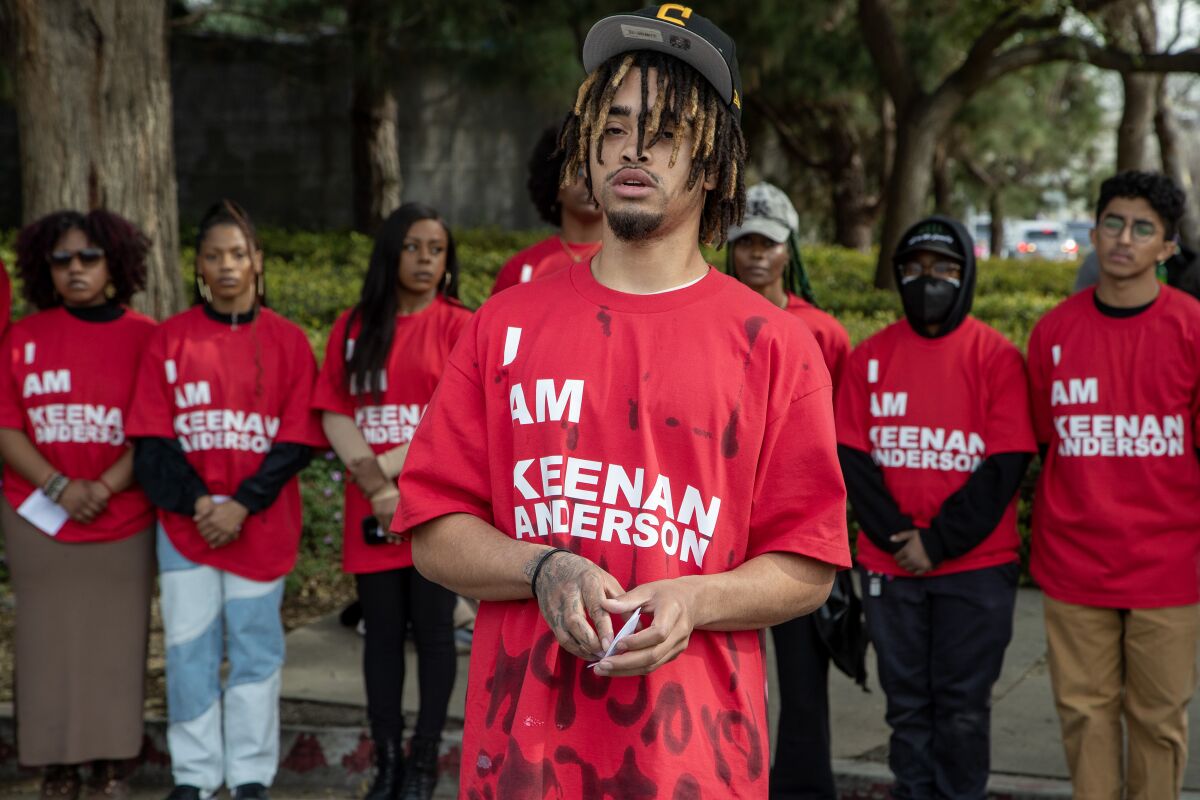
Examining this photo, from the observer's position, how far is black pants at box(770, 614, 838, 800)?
443 cm

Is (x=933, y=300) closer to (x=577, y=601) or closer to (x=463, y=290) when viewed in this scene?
(x=577, y=601)

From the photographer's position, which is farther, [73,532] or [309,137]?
[309,137]

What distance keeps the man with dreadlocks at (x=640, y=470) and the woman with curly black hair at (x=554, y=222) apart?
2586mm

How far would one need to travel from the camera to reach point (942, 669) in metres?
4.47

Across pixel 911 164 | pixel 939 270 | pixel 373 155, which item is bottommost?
pixel 939 270

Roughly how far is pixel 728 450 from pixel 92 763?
3.65m

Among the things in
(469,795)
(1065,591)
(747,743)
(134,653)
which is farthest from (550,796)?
(134,653)

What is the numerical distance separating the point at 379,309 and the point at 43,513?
136cm

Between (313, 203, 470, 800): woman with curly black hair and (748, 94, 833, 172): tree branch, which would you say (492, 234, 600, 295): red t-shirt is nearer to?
(313, 203, 470, 800): woman with curly black hair

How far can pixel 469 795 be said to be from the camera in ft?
7.81

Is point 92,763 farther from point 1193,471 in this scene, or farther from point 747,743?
point 1193,471

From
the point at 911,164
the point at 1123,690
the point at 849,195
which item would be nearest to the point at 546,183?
the point at 1123,690

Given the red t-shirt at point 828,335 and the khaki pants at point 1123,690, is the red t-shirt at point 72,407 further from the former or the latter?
the khaki pants at point 1123,690

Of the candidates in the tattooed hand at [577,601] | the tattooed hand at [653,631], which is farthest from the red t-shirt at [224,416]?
the tattooed hand at [653,631]
